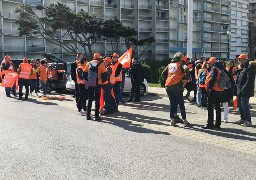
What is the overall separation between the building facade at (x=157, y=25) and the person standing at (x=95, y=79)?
51543 millimetres

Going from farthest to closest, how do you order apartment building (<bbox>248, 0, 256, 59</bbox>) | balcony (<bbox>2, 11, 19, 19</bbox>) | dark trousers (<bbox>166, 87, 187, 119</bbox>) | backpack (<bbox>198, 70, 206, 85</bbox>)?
apartment building (<bbox>248, 0, 256, 59</bbox>) → balcony (<bbox>2, 11, 19, 19</bbox>) → backpack (<bbox>198, 70, 206, 85</bbox>) → dark trousers (<bbox>166, 87, 187, 119</bbox>)

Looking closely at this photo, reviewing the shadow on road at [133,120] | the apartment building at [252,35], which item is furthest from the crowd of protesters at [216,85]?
the apartment building at [252,35]

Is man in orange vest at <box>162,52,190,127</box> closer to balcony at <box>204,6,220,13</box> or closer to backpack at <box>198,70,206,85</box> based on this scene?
backpack at <box>198,70,206,85</box>

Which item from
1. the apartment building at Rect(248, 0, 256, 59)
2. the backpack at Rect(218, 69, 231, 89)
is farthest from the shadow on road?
the apartment building at Rect(248, 0, 256, 59)

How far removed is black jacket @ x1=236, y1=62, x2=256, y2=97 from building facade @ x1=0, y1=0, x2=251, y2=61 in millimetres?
51576

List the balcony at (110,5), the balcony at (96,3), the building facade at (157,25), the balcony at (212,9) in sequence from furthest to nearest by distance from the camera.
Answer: the balcony at (212,9)
the balcony at (110,5)
the balcony at (96,3)
the building facade at (157,25)

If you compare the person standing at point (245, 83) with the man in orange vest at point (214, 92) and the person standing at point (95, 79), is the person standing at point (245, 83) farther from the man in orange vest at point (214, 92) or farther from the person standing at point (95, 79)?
the person standing at point (95, 79)

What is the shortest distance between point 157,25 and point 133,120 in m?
73.0

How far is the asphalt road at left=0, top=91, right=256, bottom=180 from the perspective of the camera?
206 inches

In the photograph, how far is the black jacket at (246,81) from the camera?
886cm

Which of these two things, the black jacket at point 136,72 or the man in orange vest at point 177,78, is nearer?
the man in orange vest at point 177,78

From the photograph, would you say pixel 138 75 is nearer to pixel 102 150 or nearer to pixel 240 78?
pixel 240 78

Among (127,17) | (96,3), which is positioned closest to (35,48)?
(96,3)

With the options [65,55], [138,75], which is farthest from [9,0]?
[138,75]
